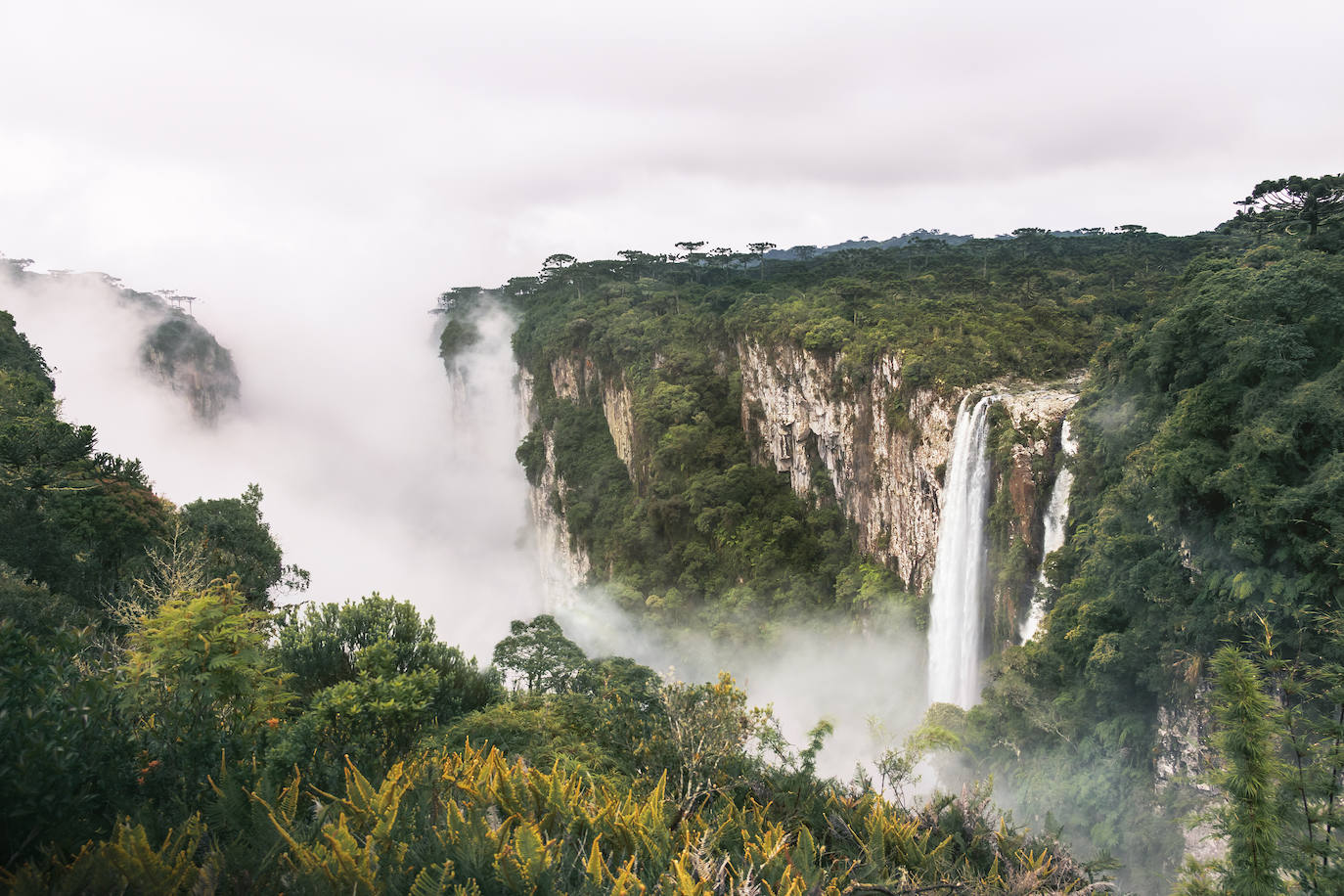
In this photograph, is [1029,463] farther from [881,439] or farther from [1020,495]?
[881,439]

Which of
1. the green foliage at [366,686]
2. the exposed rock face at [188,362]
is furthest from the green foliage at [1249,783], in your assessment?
the exposed rock face at [188,362]

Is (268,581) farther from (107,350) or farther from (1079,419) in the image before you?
(107,350)

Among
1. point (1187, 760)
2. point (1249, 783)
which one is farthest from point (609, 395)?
point (1249, 783)

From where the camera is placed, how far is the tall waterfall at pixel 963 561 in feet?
72.2

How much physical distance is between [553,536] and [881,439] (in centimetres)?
3204

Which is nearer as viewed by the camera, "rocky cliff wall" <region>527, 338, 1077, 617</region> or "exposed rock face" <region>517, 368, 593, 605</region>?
"rocky cliff wall" <region>527, 338, 1077, 617</region>

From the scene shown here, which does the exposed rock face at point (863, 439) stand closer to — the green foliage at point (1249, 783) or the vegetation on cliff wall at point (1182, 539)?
the vegetation on cliff wall at point (1182, 539)

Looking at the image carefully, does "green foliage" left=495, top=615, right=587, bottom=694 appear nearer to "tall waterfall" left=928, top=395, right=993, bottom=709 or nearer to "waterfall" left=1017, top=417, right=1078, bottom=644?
"waterfall" left=1017, top=417, right=1078, bottom=644

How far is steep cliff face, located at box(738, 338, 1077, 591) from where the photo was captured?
2055cm

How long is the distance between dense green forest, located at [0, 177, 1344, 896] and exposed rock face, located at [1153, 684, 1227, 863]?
0.40ft

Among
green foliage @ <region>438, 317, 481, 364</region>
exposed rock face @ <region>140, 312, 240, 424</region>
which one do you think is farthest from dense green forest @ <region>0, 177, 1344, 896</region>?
exposed rock face @ <region>140, 312, 240, 424</region>

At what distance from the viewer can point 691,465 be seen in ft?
131

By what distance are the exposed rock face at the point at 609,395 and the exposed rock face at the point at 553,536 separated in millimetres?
1575

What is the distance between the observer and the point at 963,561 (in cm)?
2280
